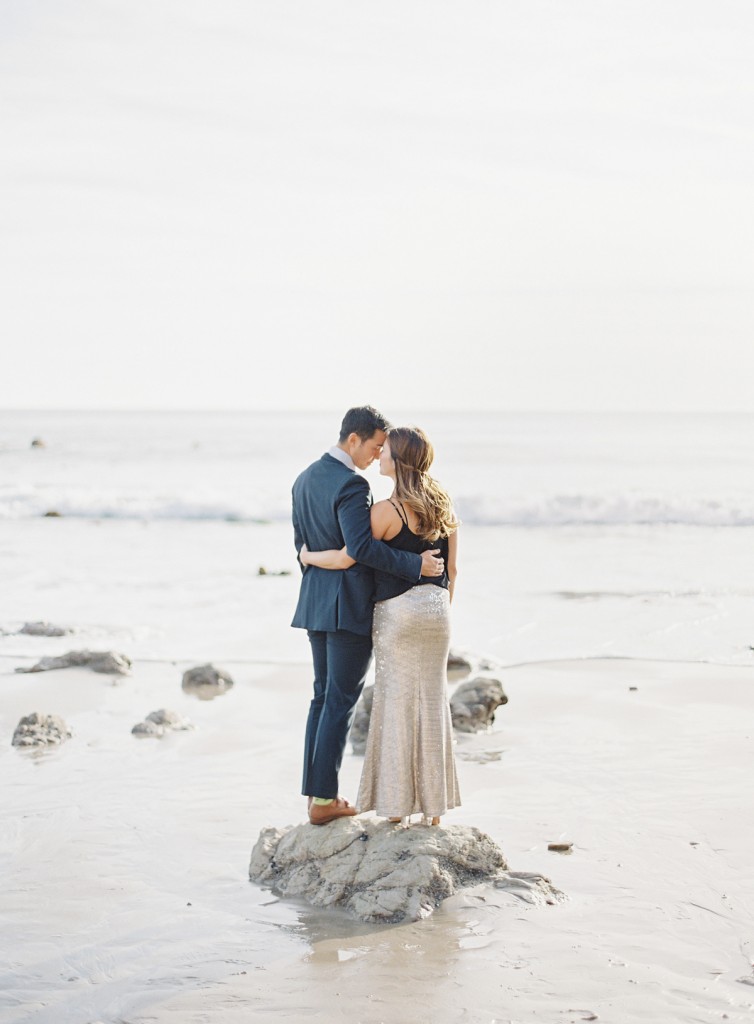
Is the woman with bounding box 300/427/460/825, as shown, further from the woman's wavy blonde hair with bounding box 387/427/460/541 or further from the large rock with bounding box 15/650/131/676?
the large rock with bounding box 15/650/131/676

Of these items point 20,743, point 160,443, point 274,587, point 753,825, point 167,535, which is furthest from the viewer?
point 160,443

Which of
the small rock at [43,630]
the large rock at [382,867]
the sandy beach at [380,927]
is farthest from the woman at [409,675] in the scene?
the small rock at [43,630]

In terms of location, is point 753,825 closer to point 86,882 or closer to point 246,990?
point 246,990

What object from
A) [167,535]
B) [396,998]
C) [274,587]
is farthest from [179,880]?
[167,535]

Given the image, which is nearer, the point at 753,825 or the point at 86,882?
the point at 86,882

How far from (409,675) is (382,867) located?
2.76 feet

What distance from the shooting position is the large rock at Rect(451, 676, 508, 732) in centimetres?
738

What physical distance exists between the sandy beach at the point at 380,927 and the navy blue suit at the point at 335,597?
0.73 metres

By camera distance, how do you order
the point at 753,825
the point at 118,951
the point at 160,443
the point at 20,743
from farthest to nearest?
the point at 160,443
the point at 20,743
the point at 753,825
the point at 118,951

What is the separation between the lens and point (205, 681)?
870 centimetres

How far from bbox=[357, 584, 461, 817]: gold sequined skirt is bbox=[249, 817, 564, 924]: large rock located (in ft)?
0.45

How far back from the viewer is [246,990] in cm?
387

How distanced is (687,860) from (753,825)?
0.64 m

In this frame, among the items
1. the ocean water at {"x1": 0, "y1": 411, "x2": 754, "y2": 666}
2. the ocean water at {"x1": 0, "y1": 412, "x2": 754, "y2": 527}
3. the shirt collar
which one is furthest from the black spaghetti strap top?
the ocean water at {"x1": 0, "y1": 412, "x2": 754, "y2": 527}
